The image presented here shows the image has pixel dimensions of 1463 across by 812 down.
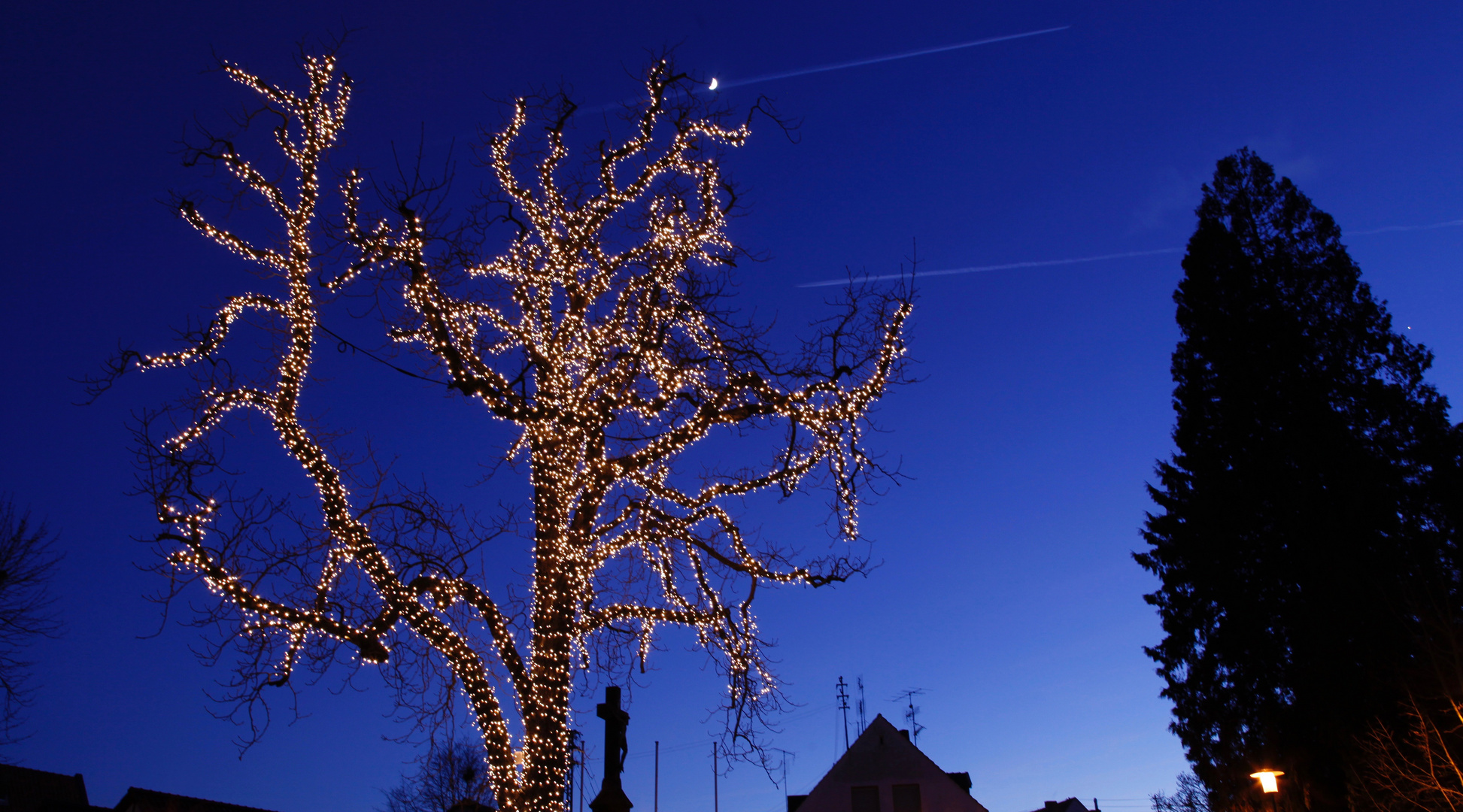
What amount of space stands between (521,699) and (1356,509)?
21.1 meters

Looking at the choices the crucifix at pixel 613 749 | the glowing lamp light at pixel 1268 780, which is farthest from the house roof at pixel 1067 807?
the crucifix at pixel 613 749

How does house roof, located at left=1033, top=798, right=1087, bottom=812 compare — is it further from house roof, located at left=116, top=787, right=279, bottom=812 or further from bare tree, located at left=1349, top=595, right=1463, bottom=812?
house roof, located at left=116, top=787, right=279, bottom=812

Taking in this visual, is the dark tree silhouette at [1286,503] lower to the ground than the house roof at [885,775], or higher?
higher

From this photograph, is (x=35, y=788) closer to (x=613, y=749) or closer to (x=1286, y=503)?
(x=613, y=749)

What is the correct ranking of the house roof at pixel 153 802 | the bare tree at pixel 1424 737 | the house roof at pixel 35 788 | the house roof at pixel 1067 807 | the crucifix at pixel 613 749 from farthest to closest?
the house roof at pixel 1067 807 → the house roof at pixel 35 788 → the house roof at pixel 153 802 → the bare tree at pixel 1424 737 → the crucifix at pixel 613 749

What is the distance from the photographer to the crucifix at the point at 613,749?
19.3ft

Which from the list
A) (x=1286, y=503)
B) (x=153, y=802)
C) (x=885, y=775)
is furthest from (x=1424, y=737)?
(x=153, y=802)

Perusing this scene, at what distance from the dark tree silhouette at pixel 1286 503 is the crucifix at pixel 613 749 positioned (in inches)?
672

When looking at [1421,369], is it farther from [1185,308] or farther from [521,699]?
Result: [521,699]

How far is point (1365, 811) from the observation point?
18266 mm

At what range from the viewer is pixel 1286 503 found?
21.4m

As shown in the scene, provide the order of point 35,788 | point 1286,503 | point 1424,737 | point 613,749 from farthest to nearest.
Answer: point 35,788 → point 1286,503 → point 1424,737 → point 613,749

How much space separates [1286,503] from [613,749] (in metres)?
21.0

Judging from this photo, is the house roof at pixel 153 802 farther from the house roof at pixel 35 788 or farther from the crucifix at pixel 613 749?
the crucifix at pixel 613 749
